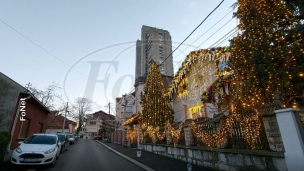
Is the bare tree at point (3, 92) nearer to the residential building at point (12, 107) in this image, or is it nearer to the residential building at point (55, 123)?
the residential building at point (12, 107)

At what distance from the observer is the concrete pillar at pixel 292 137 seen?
3990 mm

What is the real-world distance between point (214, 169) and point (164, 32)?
8098 centimetres

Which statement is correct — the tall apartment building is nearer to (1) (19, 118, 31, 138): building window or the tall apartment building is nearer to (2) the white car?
(1) (19, 118, 31, 138): building window

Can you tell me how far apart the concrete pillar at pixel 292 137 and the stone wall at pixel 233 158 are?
8.8 inches

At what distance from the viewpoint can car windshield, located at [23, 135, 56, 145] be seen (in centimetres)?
860

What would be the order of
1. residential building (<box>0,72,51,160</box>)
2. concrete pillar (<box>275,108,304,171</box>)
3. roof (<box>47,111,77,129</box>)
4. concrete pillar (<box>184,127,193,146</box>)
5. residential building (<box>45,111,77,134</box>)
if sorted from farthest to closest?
residential building (<box>45,111,77,134</box>), roof (<box>47,111,77,129</box>), residential building (<box>0,72,51,160</box>), concrete pillar (<box>184,127,193,146</box>), concrete pillar (<box>275,108,304,171</box>)

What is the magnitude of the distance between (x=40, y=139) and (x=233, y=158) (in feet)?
31.3

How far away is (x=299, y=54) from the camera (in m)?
5.98

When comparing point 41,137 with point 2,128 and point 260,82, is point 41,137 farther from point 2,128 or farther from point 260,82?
point 260,82

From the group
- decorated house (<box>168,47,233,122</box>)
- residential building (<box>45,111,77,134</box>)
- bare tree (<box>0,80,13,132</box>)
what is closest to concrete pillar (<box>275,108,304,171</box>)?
decorated house (<box>168,47,233,122</box>)

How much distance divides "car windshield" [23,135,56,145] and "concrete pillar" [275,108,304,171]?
10200mm

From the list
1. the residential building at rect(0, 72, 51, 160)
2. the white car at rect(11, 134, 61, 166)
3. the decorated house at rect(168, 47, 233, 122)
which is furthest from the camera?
the decorated house at rect(168, 47, 233, 122)

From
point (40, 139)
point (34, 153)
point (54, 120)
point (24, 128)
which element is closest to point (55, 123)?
point (54, 120)

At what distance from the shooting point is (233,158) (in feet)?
19.4
